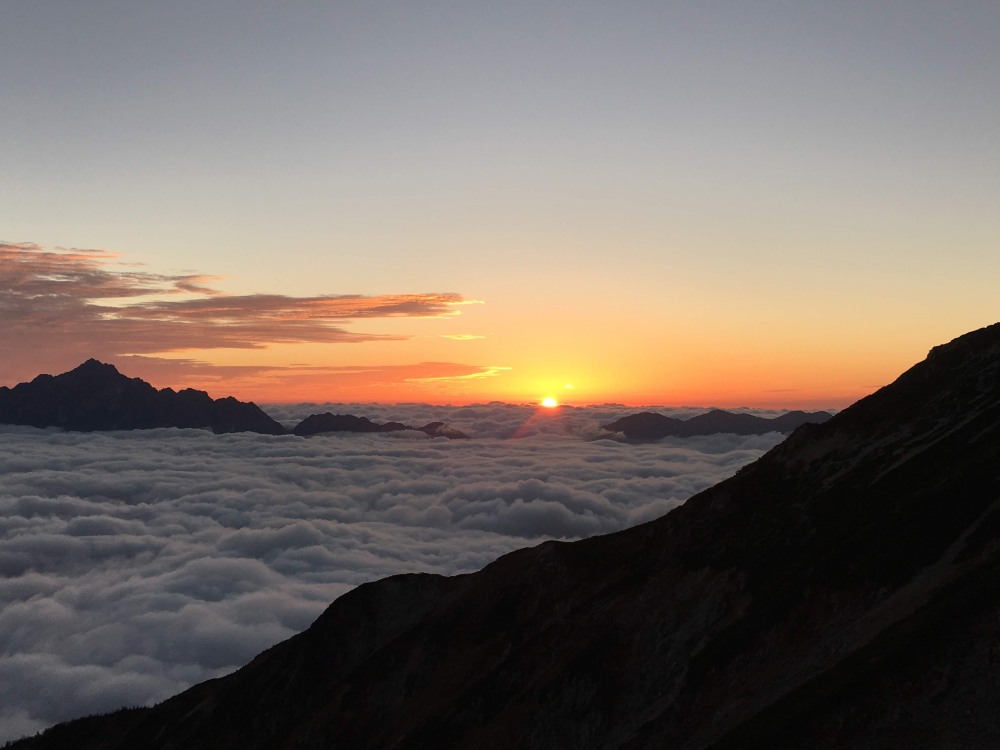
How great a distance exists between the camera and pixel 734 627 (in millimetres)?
47156

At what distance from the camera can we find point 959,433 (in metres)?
51.5

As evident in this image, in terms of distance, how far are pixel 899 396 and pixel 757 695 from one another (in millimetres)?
41449

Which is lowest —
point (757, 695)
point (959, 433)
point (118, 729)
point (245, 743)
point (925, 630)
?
point (118, 729)

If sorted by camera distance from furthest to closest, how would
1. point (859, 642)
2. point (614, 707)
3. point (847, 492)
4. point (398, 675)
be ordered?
1. point (398, 675)
2. point (847, 492)
3. point (614, 707)
4. point (859, 642)

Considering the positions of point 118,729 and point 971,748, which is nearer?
point 971,748

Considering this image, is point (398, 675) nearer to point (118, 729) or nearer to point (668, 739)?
point (668, 739)

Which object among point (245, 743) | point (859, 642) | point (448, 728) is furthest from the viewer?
point (245, 743)

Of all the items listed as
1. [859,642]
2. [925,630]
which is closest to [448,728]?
[859,642]

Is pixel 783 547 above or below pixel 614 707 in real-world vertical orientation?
above

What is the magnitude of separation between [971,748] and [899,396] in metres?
50.0

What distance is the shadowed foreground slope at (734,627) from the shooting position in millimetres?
28984

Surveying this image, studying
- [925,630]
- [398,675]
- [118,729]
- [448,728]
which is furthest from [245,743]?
[925,630]

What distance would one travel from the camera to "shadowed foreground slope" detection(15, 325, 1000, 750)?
29.0m

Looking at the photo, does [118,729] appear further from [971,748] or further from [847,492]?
[971,748]
